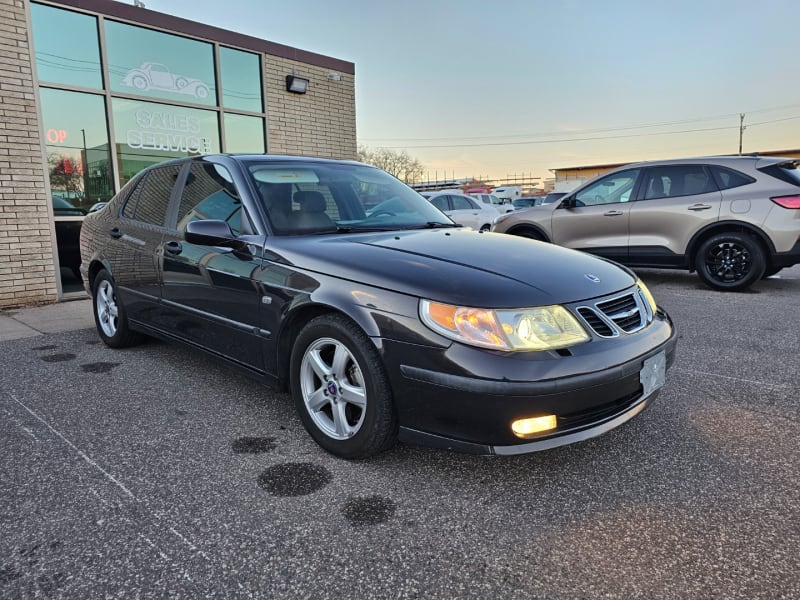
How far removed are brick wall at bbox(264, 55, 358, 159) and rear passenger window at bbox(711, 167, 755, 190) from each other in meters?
6.00

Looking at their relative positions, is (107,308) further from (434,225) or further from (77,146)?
Result: (77,146)

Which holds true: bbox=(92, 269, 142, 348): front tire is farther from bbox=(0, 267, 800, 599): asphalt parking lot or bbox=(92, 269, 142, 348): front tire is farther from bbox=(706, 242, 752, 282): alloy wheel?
bbox=(706, 242, 752, 282): alloy wheel

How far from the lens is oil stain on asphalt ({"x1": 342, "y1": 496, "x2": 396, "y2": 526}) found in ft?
7.12

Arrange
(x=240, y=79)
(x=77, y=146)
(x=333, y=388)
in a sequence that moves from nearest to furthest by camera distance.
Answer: (x=333, y=388), (x=77, y=146), (x=240, y=79)

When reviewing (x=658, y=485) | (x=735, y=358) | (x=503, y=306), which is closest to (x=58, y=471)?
(x=503, y=306)

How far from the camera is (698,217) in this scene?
696 cm

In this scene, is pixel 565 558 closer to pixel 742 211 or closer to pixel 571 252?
pixel 571 252

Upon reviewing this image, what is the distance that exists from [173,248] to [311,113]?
7.04 metres

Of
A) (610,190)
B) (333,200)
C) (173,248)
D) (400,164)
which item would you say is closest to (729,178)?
(610,190)

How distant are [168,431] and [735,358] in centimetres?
391

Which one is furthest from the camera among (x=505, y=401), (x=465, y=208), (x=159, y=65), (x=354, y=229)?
(x=465, y=208)

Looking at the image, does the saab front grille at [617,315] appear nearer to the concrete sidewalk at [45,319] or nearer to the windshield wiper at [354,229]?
the windshield wiper at [354,229]

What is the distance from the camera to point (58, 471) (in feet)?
8.48

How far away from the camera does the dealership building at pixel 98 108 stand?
6824 mm
